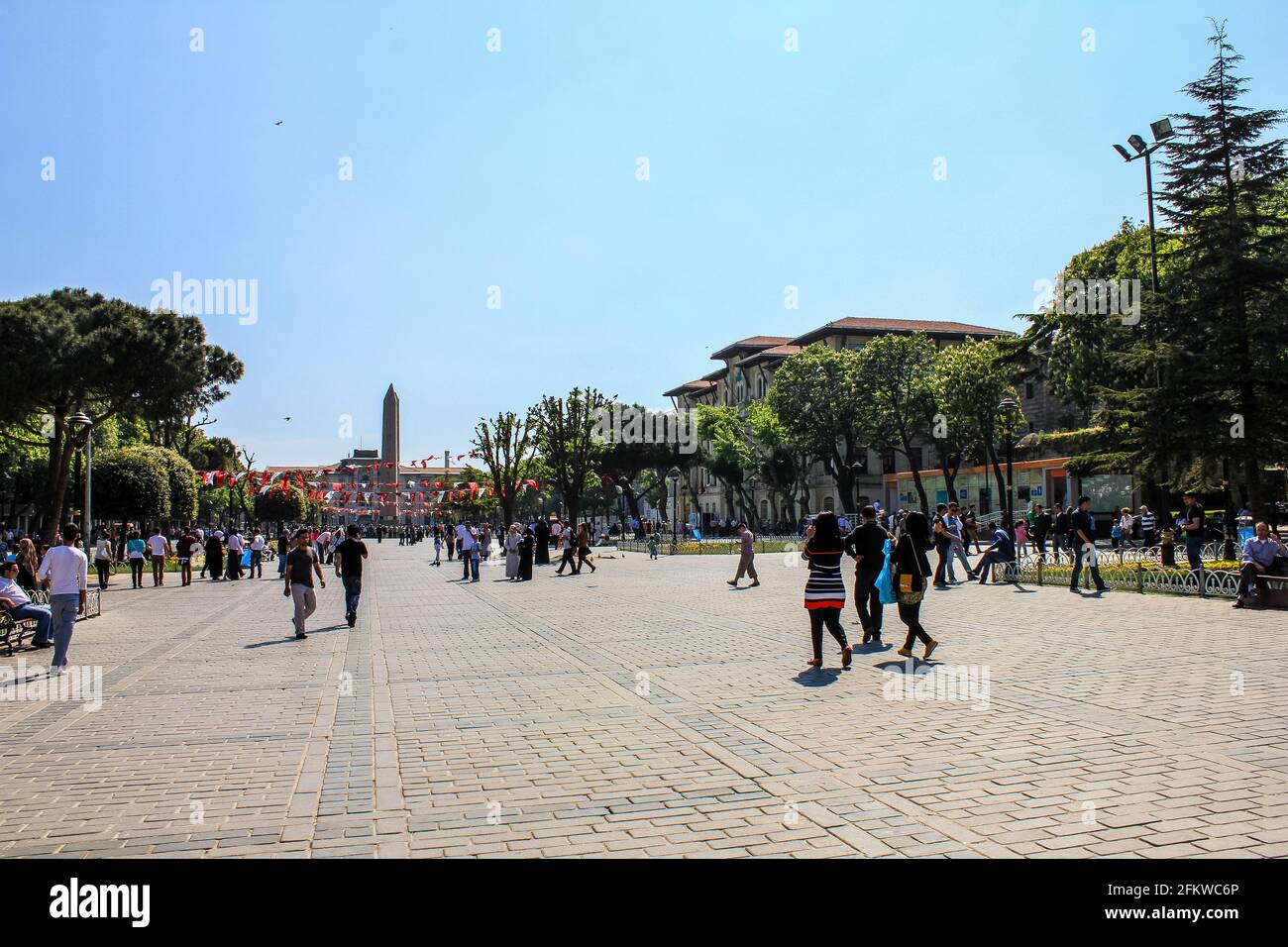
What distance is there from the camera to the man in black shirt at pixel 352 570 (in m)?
15.5

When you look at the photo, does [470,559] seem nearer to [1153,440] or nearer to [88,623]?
[88,623]

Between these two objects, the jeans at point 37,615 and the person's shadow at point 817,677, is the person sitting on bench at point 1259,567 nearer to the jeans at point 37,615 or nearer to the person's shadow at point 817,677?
the person's shadow at point 817,677

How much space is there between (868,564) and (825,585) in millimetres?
1414

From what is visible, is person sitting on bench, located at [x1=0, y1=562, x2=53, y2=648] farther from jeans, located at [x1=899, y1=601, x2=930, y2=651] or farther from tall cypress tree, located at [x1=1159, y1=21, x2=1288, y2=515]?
tall cypress tree, located at [x1=1159, y1=21, x2=1288, y2=515]

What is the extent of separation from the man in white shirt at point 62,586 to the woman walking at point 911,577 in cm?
856

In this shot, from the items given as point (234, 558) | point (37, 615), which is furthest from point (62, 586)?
point (234, 558)

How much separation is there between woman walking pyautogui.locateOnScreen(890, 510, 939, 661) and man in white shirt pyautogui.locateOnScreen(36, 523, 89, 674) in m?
8.56

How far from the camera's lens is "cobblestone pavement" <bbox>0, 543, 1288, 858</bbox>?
4660 mm

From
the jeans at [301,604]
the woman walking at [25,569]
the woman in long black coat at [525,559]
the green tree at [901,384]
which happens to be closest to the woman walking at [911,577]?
the jeans at [301,604]

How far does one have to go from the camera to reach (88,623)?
16.6 metres

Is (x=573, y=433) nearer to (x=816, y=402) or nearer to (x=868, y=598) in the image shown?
(x=816, y=402)

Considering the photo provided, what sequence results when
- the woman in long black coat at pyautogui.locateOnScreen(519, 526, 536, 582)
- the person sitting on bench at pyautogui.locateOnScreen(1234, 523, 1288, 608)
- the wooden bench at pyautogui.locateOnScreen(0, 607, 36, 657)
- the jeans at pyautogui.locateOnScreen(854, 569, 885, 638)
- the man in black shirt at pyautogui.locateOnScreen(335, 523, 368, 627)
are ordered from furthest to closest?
the woman in long black coat at pyautogui.locateOnScreen(519, 526, 536, 582) < the man in black shirt at pyautogui.locateOnScreen(335, 523, 368, 627) < the person sitting on bench at pyautogui.locateOnScreen(1234, 523, 1288, 608) < the wooden bench at pyautogui.locateOnScreen(0, 607, 36, 657) < the jeans at pyautogui.locateOnScreen(854, 569, 885, 638)

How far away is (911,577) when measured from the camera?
33.0 feet

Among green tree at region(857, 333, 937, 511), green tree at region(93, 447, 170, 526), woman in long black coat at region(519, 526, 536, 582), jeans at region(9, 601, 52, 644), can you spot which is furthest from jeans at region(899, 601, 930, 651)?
green tree at region(857, 333, 937, 511)
